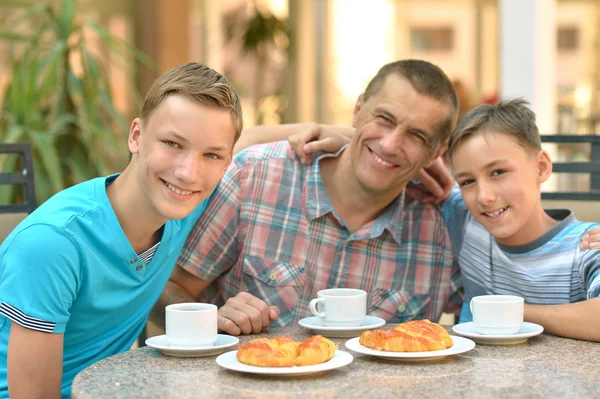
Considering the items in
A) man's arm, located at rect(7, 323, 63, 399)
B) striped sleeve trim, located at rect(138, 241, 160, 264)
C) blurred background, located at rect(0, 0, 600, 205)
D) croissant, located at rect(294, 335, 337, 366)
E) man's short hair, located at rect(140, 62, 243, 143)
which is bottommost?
man's arm, located at rect(7, 323, 63, 399)

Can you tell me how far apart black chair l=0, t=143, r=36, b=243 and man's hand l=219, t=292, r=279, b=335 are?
0.63m

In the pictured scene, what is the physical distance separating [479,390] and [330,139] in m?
1.05

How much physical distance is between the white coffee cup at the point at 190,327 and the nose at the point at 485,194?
67cm

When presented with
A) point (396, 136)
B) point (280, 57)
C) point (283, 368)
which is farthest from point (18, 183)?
point (280, 57)

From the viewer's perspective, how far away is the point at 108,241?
1471 millimetres

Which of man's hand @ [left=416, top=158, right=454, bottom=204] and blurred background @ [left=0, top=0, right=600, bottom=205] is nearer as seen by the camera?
man's hand @ [left=416, top=158, right=454, bottom=204]

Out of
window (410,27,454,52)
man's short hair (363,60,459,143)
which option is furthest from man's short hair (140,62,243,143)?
window (410,27,454,52)

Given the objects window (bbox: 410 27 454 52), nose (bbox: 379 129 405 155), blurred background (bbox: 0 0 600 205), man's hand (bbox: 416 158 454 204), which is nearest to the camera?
nose (bbox: 379 129 405 155)

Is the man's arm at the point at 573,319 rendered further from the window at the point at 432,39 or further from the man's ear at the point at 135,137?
the window at the point at 432,39

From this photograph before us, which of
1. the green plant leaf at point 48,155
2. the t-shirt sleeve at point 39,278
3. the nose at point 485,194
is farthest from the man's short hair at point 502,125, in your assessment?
the green plant leaf at point 48,155

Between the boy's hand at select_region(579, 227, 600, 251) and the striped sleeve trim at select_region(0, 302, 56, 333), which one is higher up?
the boy's hand at select_region(579, 227, 600, 251)

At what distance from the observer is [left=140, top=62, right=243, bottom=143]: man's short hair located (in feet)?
4.80

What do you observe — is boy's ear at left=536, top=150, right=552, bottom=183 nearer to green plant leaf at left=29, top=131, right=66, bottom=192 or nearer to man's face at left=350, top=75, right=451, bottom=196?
man's face at left=350, top=75, right=451, bottom=196

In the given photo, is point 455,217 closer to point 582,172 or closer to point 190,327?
point 582,172
